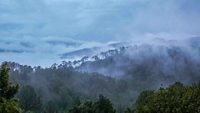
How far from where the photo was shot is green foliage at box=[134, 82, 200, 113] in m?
44.5

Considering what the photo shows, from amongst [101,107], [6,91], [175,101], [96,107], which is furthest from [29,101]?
[6,91]

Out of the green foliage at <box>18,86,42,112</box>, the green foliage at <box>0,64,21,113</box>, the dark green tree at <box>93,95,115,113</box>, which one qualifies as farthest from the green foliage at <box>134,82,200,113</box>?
the green foliage at <box>18,86,42,112</box>

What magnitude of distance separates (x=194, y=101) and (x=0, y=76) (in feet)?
76.4

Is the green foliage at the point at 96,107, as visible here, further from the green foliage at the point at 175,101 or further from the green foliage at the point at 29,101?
the green foliage at the point at 29,101

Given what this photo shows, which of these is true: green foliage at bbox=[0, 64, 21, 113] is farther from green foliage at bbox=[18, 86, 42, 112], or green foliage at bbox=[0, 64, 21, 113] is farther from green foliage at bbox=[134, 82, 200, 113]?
green foliage at bbox=[18, 86, 42, 112]

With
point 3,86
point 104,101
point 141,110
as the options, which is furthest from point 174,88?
point 3,86

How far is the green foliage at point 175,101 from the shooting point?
4453cm

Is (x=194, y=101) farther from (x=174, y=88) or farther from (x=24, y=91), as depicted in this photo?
(x=24, y=91)

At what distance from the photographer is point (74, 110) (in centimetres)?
7206

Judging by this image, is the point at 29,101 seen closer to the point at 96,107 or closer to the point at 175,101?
the point at 96,107

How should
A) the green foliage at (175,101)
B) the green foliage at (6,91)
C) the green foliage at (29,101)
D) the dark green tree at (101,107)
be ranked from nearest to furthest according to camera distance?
the green foliage at (6,91) < the green foliage at (175,101) < the dark green tree at (101,107) < the green foliage at (29,101)


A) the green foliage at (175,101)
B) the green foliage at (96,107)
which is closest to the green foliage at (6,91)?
the green foliage at (175,101)

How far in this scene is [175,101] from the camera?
1859 inches

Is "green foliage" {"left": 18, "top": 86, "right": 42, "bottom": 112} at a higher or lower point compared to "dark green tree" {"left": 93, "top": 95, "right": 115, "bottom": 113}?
higher
